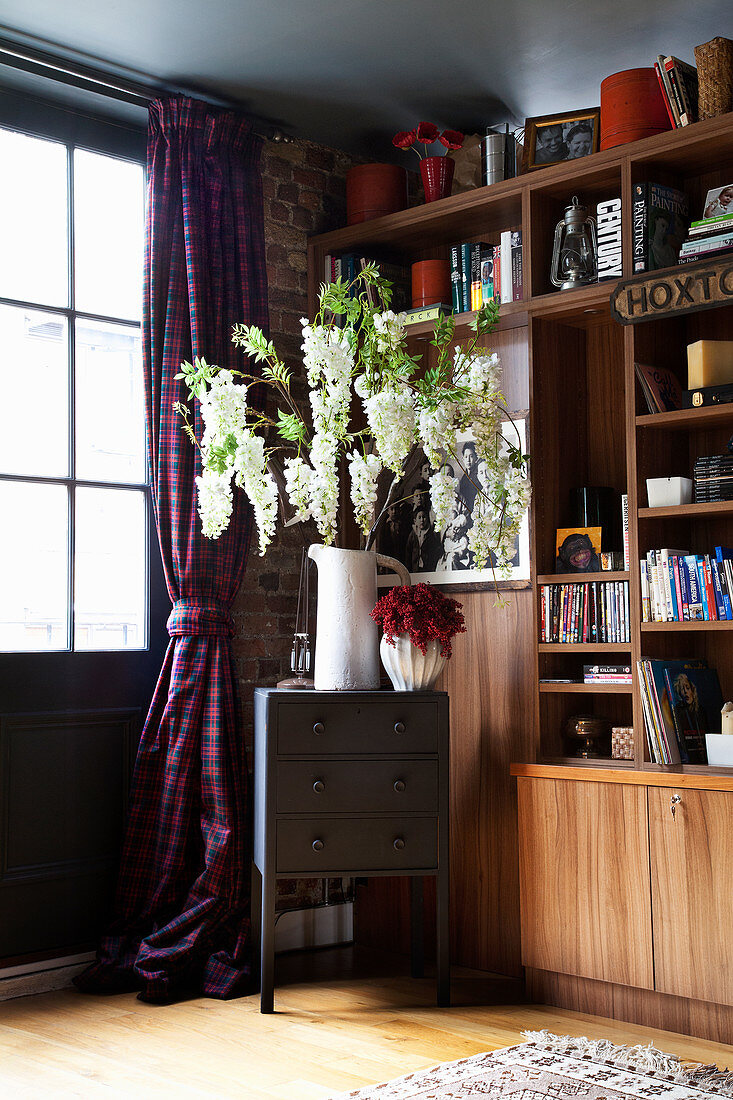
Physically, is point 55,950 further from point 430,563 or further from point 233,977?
point 430,563

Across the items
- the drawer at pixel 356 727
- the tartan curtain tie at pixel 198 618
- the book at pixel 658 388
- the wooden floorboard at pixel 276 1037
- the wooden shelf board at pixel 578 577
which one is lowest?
the wooden floorboard at pixel 276 1037

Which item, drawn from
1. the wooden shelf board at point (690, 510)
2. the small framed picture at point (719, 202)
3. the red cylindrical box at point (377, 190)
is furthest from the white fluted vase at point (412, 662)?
the red cylindrical box at point (377, 190)

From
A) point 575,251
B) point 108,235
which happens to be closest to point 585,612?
point 575,251

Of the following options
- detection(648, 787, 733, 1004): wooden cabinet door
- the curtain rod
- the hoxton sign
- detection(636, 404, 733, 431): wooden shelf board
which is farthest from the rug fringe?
the curtain rod

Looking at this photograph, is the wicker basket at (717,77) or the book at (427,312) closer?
the wicker basket at (717,77)

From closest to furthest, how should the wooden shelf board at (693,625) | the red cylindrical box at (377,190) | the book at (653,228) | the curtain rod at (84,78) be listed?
1. the wooden shelf board at (693,625)
2. the book at (653,228)
3. the curtain rod at (84,78)
4. the red cylindrical box at (377,190)

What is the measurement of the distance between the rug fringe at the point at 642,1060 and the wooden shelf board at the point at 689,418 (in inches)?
63.3

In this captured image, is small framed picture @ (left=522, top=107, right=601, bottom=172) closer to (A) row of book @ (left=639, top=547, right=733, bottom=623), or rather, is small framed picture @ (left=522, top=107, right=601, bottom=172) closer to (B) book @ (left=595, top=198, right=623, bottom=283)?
(B) book @ (left=595, top=198, right=623, bottom=283)

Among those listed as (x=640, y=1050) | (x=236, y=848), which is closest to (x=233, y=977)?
(x=236, y=848)

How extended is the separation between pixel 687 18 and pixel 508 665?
1.96m

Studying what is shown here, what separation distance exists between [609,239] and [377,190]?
3.44 ft

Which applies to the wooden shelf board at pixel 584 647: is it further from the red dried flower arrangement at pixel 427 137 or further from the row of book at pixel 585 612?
the red dried flower arrangement at pixel 427 137

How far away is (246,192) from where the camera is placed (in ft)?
12.5

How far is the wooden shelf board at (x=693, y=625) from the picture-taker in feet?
9.62
